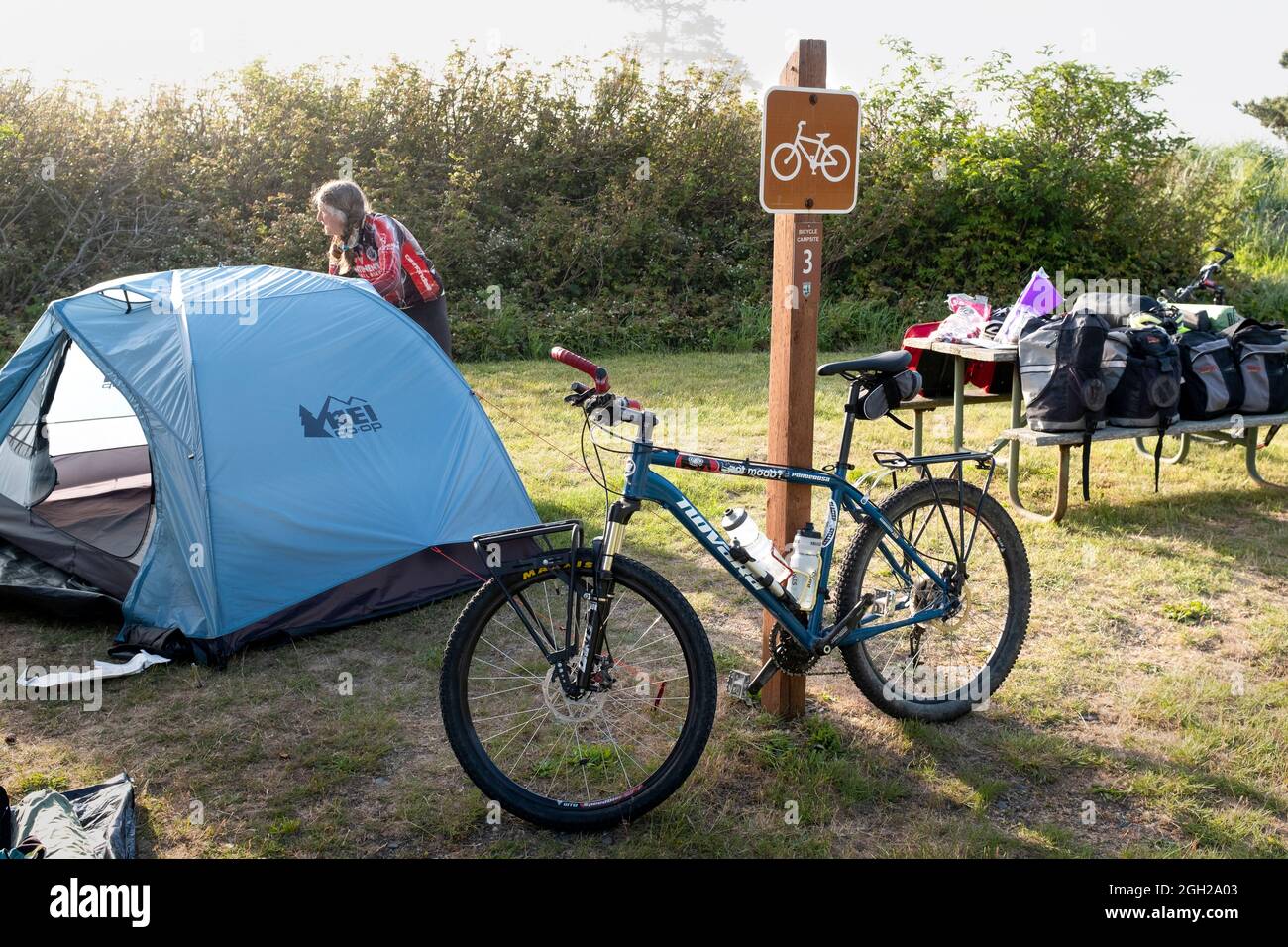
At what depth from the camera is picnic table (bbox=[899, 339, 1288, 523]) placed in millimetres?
5289

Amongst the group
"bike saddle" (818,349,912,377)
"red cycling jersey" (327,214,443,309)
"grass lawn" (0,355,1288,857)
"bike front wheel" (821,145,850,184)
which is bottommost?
"grass lawn" (0,355,1288,857)

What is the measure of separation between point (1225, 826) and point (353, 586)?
9.91 ft

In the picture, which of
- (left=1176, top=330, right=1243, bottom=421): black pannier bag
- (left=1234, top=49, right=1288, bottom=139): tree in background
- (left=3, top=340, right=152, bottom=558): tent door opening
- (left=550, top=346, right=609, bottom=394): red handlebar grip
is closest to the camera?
(left=550, top=346, right=609, bottom=394): red handlebar grip

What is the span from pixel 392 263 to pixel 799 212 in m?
2.86

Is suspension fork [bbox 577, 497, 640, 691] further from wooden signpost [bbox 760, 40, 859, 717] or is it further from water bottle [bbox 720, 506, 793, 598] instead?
wooden signpost [bbox 760, 40, 859, 717]

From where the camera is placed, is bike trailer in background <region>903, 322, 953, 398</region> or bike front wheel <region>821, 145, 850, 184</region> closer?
bike front wheel <region>821, 145, 850, 184</region>

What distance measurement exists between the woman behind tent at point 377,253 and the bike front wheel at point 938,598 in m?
2.83

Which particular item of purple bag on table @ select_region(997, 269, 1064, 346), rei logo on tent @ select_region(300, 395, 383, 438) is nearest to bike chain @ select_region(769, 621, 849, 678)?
rei logo on tent @ select_region(300, 395, 383, 438)

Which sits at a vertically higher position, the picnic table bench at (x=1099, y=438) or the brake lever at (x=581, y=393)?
the brake lever at (x=581, y=393)

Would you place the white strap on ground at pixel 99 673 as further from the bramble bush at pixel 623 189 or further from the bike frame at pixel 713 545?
the bramble bush at pixel 623 189

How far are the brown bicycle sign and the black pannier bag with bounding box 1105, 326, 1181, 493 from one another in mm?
2610

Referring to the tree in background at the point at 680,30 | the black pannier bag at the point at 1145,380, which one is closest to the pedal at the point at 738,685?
the black pannier bag at the point at 1145,380

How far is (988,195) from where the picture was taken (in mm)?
11375

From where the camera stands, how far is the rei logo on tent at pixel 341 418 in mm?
4383
